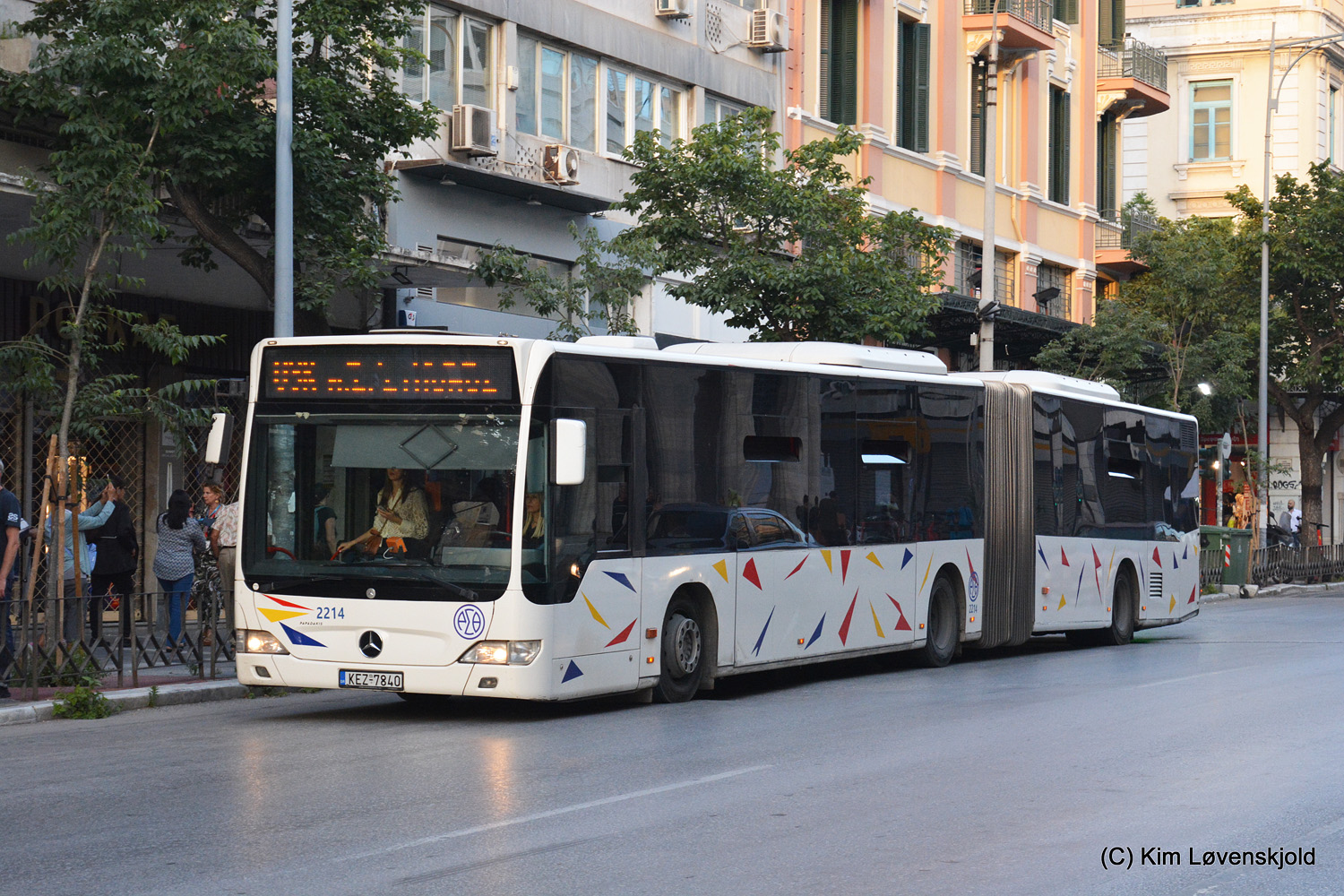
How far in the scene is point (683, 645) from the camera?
14164 millimetres

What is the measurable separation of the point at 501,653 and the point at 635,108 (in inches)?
673

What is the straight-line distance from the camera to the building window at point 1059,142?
138 ft

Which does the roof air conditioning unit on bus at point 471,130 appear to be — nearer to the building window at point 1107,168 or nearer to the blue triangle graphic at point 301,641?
the blue triangle graphic at point 301,641

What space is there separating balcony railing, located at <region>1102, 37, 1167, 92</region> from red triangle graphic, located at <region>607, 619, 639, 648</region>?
113 ft

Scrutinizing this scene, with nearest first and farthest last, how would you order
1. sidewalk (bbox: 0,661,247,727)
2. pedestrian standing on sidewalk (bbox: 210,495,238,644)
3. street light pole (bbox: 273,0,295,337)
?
sidewalk (bbox: 0,661,247,727)
street light pole (bbox: 273,0,295,337)
pedestrian standing on sidewalk (bbox: 210,495,238,644)

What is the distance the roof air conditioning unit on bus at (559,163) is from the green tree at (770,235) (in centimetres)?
150

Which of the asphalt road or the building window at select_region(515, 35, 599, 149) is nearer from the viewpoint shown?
the asphalt road

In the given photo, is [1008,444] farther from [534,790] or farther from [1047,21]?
[1047,21]

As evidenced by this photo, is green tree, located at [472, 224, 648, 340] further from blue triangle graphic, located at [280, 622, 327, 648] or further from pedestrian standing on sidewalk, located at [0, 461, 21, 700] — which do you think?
blue triangle graphic, located at [280, 622, 327, 648]

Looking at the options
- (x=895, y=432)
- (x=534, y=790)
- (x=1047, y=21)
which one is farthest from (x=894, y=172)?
(x=534, y=790)

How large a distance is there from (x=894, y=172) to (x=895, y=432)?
59.9 ft

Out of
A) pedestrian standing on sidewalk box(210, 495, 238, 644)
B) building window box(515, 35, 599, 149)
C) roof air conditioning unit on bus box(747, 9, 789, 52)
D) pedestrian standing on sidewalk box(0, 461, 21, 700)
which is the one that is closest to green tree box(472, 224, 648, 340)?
building window box(515, 35, 599, 149)

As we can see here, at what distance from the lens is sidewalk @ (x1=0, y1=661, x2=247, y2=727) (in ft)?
43.4

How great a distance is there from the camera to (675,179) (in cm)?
2336
